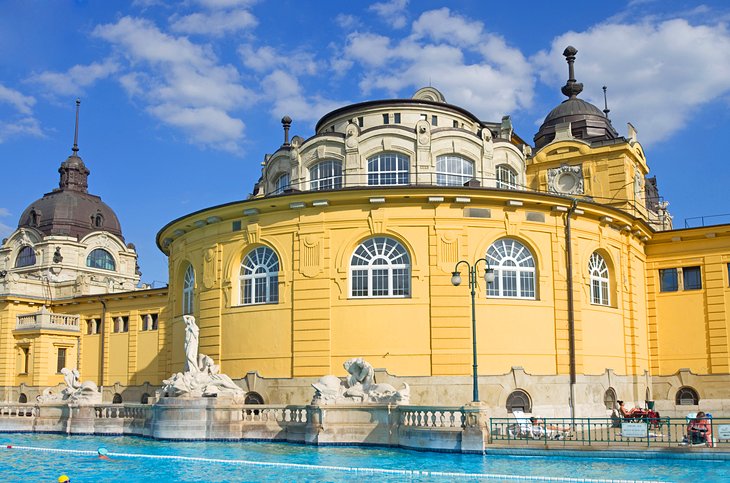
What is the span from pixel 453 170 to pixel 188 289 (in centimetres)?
1378

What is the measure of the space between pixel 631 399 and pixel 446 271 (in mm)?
11214

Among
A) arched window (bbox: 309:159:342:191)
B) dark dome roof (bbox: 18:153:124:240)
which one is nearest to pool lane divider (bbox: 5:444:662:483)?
arched window (bbox: 309:159:342:191)

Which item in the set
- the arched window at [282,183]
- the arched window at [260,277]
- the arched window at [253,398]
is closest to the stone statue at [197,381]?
the arched window at [253,398]

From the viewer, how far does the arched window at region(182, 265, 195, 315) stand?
37.3 m

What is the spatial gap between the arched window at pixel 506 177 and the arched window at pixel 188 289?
1519cm

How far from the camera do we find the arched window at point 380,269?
102ft

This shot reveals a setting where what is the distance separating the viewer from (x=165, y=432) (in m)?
27.7

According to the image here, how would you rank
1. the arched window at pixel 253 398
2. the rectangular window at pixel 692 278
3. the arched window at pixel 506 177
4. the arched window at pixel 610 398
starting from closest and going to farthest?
the arched window at pixel 253 398 → the arched window at pixel 610 398 → the arched window at pixel 506 177 → the rectangular window at pixel 692 278

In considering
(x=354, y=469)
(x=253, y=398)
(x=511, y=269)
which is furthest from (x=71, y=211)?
(x=354, y=469)

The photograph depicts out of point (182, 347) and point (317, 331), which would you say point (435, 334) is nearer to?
point (317, 331)

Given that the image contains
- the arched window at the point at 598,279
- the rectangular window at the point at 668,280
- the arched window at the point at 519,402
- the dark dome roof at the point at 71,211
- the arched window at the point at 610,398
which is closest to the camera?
the arched window at the point at 519,402

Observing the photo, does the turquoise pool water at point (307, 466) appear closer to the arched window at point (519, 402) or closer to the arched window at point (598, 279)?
the arched window at point (519, 402)

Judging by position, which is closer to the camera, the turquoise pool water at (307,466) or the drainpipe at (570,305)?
the turquoise pool water at (307,466)

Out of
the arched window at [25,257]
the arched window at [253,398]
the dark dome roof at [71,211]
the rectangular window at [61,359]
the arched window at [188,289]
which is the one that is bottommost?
the arched window at [253,398]
